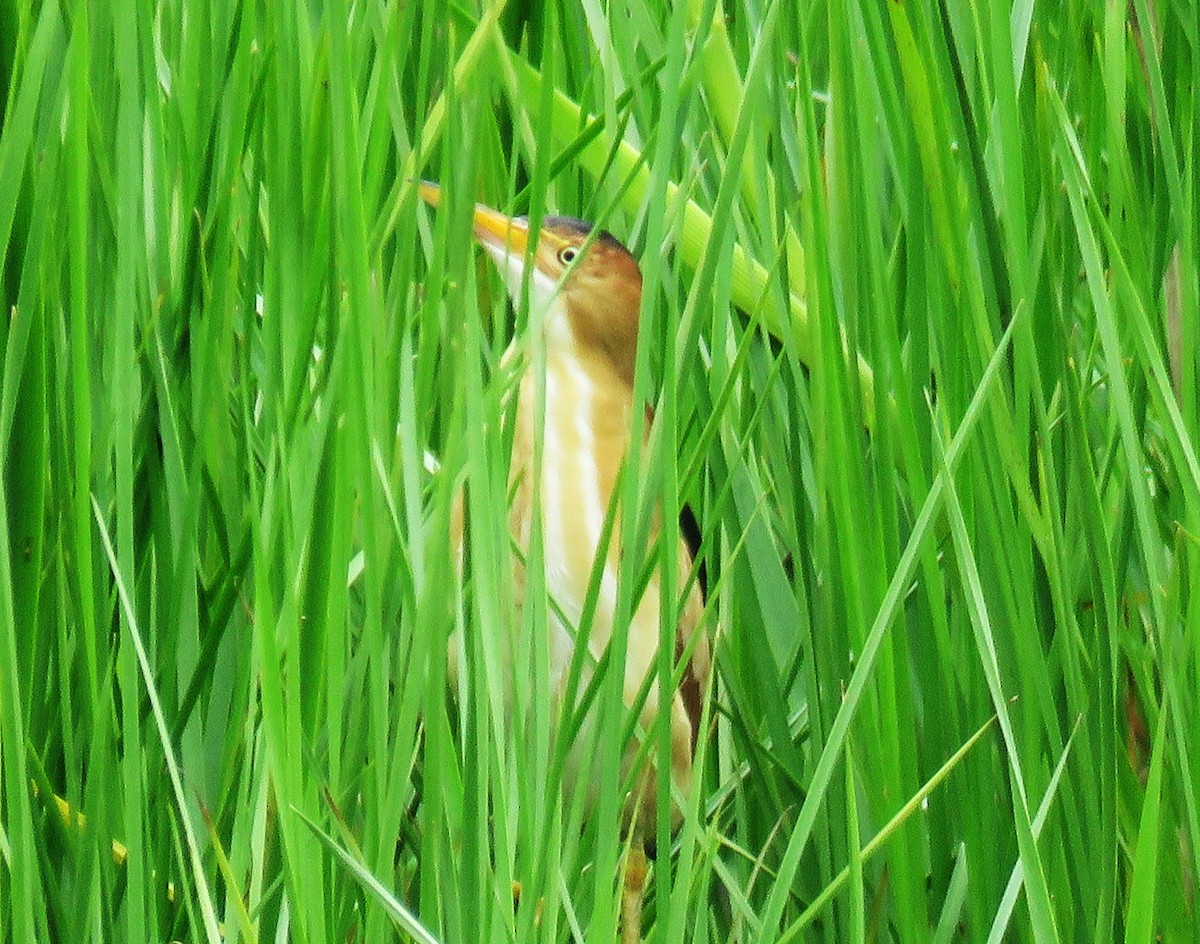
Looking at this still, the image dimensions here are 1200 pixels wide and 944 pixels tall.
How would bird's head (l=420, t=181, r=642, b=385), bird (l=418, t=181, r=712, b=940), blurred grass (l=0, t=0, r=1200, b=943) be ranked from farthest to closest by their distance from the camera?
bird's head (l=420, t=181, r=642, b=385) → bird (l=418, t=181, r=712, b=940) → blurred grass (l=0, t=0, r=1200, b=943)

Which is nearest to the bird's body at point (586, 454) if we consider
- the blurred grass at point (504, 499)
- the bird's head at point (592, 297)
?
the bird's head at point (592, 297)

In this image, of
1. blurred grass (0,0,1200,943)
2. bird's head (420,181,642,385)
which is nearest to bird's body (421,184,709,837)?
bird's head (420,181,642,385)

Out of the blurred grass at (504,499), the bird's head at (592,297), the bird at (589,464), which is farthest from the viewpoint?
the bird's head at (592,297)

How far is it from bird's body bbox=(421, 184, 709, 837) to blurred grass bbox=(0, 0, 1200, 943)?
259mm

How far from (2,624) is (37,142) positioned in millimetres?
189

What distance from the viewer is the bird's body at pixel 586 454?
3.47ft

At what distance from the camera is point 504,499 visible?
567 millimetres

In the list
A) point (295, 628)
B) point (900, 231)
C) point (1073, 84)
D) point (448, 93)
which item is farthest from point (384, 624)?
point (1073, 84)

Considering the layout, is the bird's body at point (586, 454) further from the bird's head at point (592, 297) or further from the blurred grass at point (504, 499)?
the blurred grass at point (504, 499)

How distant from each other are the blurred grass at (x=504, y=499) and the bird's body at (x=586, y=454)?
26 cm

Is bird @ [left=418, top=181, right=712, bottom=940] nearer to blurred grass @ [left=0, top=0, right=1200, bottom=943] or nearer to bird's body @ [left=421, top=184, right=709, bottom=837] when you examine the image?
bird's body @ [left=421, top=184, right=709, bottom=837]

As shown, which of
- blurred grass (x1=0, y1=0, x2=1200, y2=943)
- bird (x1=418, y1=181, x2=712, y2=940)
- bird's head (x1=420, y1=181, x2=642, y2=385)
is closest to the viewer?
blurred grass (x1=0, y1=0, x2=1200, y2=943)

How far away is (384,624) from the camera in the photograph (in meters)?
0.64

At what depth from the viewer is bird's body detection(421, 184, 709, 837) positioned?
106cm
